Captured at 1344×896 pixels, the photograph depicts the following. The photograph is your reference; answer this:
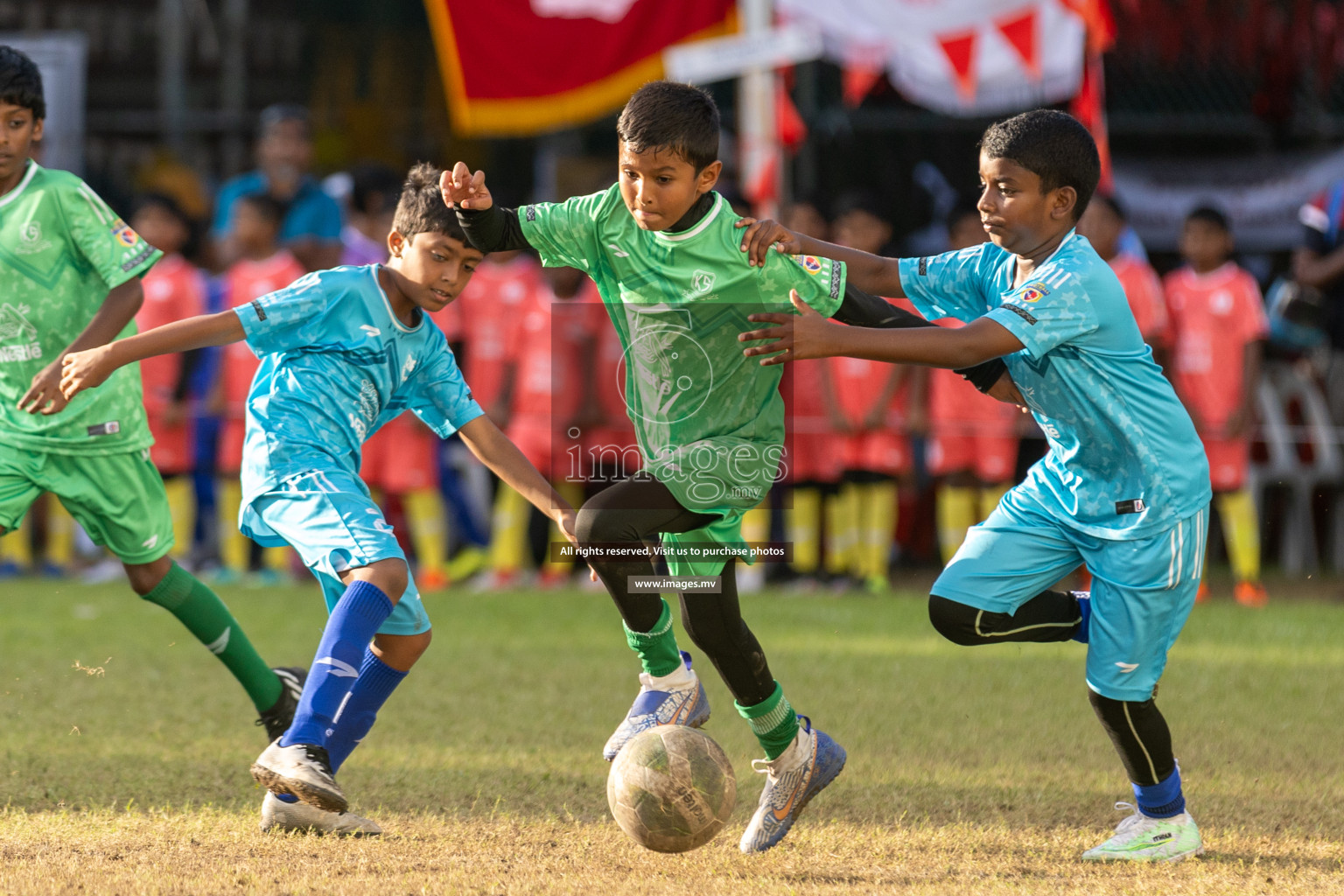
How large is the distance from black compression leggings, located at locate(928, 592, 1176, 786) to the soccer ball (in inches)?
28.0

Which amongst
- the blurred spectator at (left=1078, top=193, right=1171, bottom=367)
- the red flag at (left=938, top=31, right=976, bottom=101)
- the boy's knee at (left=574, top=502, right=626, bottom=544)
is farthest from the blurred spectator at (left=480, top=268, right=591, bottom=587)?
the boy's knee at (left=574, top=502, right=626, bottom=544)

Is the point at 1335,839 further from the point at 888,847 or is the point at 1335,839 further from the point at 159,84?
the point at 159,84

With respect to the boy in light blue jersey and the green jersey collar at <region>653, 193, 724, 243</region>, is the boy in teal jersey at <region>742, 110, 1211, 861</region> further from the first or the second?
the boy in light blue jersey

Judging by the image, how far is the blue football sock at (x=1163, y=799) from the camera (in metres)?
3.94

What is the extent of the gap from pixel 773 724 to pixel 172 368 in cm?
650

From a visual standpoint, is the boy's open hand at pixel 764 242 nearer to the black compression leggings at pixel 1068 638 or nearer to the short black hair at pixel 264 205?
the black compression leggings at pixel 1068 638

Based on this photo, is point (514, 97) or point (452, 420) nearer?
point (452, 420)

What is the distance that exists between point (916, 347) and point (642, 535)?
2.96ft

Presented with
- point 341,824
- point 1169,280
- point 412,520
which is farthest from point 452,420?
point 1169,280

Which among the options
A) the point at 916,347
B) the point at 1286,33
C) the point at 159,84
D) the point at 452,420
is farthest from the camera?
the point at 159,84

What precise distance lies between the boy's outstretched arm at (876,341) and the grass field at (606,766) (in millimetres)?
1186

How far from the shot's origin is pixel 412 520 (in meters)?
9.23

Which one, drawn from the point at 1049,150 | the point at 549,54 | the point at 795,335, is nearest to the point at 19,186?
the point at 795,335

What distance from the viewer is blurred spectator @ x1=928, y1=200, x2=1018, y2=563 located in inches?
356
